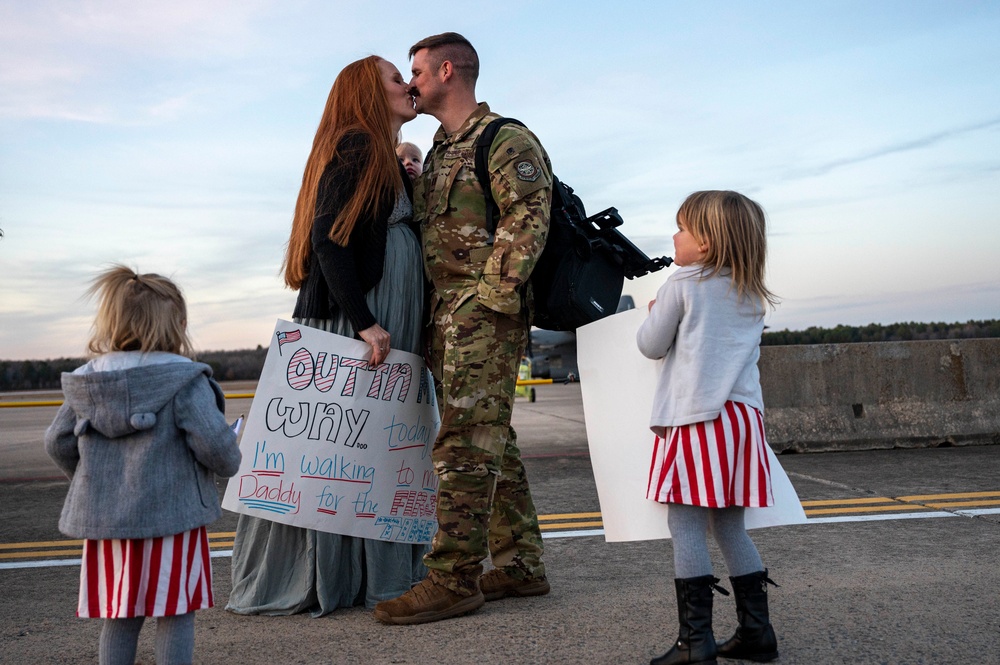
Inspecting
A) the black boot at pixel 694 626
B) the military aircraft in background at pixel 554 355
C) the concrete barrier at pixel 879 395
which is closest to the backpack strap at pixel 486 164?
the black boot at pixel 694 626

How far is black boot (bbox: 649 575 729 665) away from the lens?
2.74 meters

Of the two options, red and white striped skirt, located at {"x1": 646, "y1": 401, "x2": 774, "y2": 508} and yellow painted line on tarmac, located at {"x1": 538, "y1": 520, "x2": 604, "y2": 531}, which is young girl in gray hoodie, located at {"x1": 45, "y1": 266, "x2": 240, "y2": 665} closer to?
red and white striped skirt, located at {"x1": 646, "y1": 401, "x2": 774, "y2": 508}

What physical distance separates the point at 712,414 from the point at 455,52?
186 cm

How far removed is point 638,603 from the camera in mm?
3504

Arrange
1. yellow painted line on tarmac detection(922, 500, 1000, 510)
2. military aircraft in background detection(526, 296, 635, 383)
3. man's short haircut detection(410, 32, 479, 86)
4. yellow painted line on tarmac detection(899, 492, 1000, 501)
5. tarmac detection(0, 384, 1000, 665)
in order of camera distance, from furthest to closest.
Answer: military aircraft in background detection(526, 296, 635, 383), yellow painted line on tarmac detection(899, 492, 1000, 501), yellow painted line on tarmac detection(922, 500, 1000, 510), man's short haircut detection(410, 32, 479, 86), tarmac detection(0, 384, 1000, 665)

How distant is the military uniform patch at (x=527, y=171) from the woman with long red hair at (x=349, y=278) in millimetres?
535

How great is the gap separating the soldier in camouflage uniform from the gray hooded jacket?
1058 mm

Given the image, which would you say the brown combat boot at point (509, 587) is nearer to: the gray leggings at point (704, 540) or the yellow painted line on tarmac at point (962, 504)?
the gray leggings at point (704, 540)

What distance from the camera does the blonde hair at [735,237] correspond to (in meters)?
2.86

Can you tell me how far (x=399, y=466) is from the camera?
3.75 meters

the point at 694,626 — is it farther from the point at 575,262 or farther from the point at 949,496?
the point at 949,496

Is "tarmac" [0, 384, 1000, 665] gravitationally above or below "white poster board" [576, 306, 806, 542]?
below

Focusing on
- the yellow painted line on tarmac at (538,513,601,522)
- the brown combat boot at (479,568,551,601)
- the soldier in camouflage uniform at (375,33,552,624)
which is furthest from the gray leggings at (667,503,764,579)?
the yellow painted line on tarmac at (538,513,601,522)

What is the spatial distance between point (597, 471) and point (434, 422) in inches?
32.2
